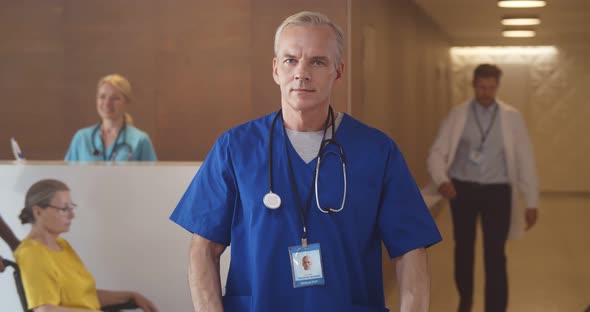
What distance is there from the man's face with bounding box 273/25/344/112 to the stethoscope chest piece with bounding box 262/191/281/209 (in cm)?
18

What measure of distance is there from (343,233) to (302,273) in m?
0.11

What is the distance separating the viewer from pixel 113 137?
412 cm

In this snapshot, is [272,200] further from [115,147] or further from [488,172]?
[488,172]

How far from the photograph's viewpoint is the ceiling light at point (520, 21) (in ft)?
15.0

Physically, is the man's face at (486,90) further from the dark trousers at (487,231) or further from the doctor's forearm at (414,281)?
the doctor's forearm at (414,281)

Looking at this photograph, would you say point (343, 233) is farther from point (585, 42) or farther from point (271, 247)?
point (585, 42)

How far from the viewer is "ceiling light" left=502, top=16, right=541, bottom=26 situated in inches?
180

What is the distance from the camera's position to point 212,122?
543 centimetres

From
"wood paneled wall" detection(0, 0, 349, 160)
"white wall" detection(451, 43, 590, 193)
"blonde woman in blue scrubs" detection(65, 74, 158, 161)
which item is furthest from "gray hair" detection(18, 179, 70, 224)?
"white wall" detection(451, 43, 590, 193)

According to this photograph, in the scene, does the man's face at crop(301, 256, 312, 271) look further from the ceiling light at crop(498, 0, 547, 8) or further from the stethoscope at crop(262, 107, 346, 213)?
the ceiling light at crop(498, 0, 547, 8)

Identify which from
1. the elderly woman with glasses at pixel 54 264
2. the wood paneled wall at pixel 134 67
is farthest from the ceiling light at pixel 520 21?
the elderly woman with glasses at pixel 54 264

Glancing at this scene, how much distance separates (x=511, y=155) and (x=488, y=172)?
148mm

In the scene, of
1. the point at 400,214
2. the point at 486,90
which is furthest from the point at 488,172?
the point at 400,214

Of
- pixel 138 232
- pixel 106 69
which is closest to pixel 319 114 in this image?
pixel 138 232
